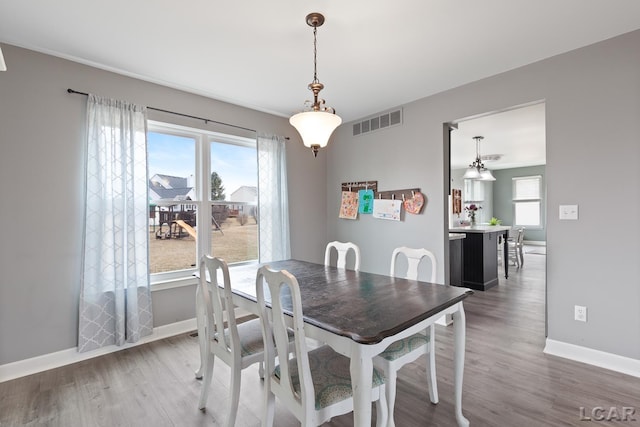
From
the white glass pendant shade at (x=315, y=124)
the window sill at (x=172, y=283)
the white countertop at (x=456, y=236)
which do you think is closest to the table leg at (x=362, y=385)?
the white glass pendant shade at (x=315, y=124)

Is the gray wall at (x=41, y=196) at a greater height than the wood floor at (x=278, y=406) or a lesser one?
greater

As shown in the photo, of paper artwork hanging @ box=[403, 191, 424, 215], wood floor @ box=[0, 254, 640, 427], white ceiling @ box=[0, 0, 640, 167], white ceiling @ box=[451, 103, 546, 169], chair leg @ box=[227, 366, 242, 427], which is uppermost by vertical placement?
white ceiling @ box=[451, 103, 546, 169]

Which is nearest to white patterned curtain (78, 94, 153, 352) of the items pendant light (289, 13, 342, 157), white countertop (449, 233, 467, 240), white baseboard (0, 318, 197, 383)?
white baseboard (0, 318, 197, 383)

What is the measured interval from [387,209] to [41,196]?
336 centimetres

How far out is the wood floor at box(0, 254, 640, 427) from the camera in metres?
1.81

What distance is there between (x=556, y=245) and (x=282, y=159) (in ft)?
9.77

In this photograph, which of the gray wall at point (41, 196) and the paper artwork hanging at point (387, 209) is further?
the paper artwork hanging at point (387, 209)

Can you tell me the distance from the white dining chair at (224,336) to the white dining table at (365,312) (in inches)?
5.8

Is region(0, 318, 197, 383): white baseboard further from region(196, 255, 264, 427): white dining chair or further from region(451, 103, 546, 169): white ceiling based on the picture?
region(451, 103, 546, 169): white ceiling

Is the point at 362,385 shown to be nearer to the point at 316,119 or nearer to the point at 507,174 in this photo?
the point at 316,119

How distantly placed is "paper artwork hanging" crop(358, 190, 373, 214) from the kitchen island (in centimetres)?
165

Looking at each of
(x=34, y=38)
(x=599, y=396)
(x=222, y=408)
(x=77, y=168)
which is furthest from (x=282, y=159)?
(x=599, y=396)

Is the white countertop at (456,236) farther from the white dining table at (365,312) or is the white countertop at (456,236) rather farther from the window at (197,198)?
the window at (197,198)

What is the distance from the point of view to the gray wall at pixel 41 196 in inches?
90.5
